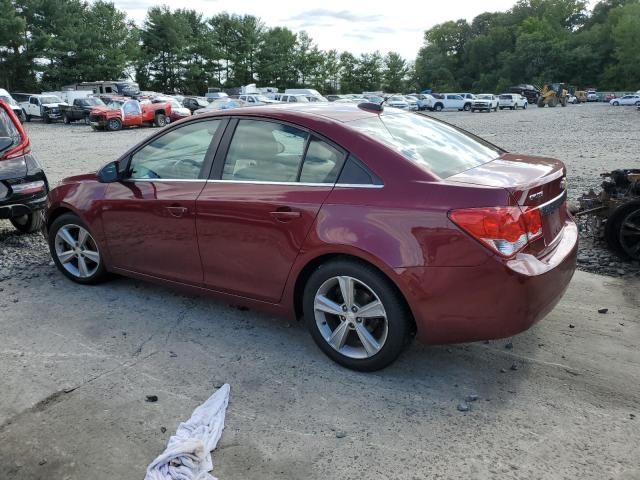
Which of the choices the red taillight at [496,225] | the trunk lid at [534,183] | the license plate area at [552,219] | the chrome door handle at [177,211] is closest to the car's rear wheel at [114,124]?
the chrome door handle at [177,211]

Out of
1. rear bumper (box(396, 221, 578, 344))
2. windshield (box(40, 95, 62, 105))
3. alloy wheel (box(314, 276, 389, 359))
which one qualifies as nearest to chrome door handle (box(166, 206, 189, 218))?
alloy wheel (box(314, 276, 389, 359))

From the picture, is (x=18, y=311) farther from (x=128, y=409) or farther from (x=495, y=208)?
(x=495, y=208)

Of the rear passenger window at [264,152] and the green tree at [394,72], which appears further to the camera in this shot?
the green tree at [394,72]

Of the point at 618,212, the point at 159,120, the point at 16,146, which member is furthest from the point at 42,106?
the point at 618,212

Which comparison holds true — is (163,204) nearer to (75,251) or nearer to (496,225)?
(75,251)

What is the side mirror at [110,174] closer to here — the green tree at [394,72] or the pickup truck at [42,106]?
the pickup truck at [42,106]

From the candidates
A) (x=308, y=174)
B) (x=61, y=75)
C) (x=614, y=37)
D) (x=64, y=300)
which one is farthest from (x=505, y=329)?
(x=614, y=37)

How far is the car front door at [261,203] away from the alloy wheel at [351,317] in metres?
0.32

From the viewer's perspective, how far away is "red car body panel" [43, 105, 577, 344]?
307 cm

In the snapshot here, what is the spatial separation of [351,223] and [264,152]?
0.94m

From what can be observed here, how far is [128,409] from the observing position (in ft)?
10.6

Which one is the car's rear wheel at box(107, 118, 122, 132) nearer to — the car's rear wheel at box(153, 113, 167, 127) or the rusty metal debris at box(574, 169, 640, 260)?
the car's rear wheel at box(153, 113, 167, 127)

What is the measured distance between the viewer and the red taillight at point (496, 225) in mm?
2998

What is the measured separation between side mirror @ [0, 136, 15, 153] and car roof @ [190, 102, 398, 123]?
3421 mm
